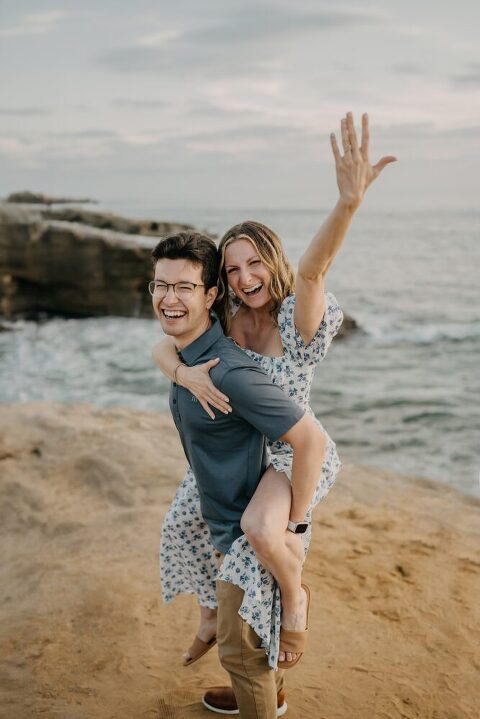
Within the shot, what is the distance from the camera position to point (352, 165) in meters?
2.47

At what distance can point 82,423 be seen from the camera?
720 cm

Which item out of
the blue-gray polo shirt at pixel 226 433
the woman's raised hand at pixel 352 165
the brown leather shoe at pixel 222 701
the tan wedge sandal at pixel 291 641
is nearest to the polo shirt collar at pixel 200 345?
the blue-gray polo shirt at pixel 226 433

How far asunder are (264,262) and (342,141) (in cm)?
56

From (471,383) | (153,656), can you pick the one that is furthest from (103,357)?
(153,656)

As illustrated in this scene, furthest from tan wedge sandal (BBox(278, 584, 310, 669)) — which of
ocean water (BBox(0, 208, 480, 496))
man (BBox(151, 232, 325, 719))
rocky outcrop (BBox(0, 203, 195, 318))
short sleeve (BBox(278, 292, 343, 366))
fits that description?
rocky outcrop (BBox(0, 203, 195, 318))

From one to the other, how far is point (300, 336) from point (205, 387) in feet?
1.55

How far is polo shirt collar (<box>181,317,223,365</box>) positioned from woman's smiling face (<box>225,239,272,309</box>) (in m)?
0.20

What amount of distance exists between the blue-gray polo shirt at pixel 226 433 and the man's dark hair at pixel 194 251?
20 centimetres

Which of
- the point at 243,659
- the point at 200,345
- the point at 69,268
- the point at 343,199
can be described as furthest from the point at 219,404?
the point at 69,268

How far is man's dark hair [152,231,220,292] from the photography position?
272 centimetres

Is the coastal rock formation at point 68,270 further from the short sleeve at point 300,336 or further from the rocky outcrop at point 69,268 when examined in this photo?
the short sleeve at point 300,336

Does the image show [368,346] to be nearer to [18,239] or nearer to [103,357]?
[103,357]

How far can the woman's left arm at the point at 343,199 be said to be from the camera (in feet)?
8.08

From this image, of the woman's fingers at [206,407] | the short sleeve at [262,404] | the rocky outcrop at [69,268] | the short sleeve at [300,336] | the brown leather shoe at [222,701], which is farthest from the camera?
the rocky outcrop at [69,268]
